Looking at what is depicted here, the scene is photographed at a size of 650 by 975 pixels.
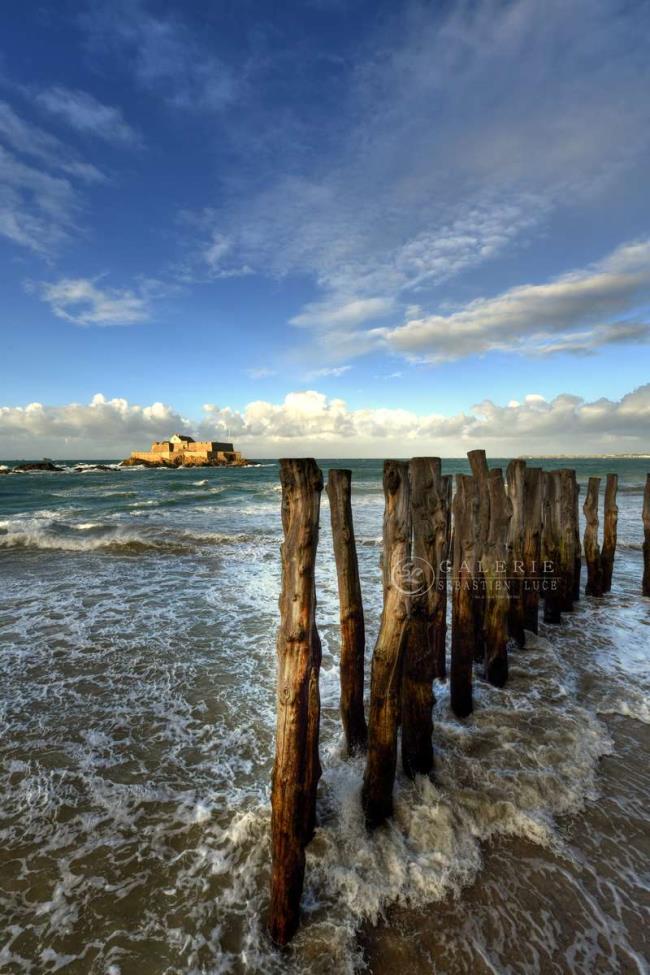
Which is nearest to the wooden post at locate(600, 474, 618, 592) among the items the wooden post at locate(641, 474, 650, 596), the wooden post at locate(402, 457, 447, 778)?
→ the wooden post at locate(641, 474, 650, 596)

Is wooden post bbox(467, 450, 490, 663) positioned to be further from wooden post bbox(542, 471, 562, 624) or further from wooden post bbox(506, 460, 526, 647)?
wooden post bbox(542, 471, 562, 624)

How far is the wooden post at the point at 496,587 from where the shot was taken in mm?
5684

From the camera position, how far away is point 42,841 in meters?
3.52

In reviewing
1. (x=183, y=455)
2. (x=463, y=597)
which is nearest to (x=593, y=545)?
(x=463, y=597)

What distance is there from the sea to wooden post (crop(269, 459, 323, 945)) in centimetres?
28

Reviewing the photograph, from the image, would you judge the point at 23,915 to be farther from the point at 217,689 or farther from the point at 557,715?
the point at 557,715

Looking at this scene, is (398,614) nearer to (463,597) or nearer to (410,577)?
(410,577)

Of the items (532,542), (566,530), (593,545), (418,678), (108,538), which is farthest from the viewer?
(108,538)

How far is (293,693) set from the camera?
9.46ft

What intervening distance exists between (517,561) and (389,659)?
435 centimetres

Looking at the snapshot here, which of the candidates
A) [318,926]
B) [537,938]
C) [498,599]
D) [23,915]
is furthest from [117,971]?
[498,599]

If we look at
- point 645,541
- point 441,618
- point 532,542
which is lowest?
point 441,618

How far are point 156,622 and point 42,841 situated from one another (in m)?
5.10

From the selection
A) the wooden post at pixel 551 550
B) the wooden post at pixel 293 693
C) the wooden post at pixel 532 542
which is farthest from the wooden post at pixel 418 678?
the wooden post at pixel 551 550
